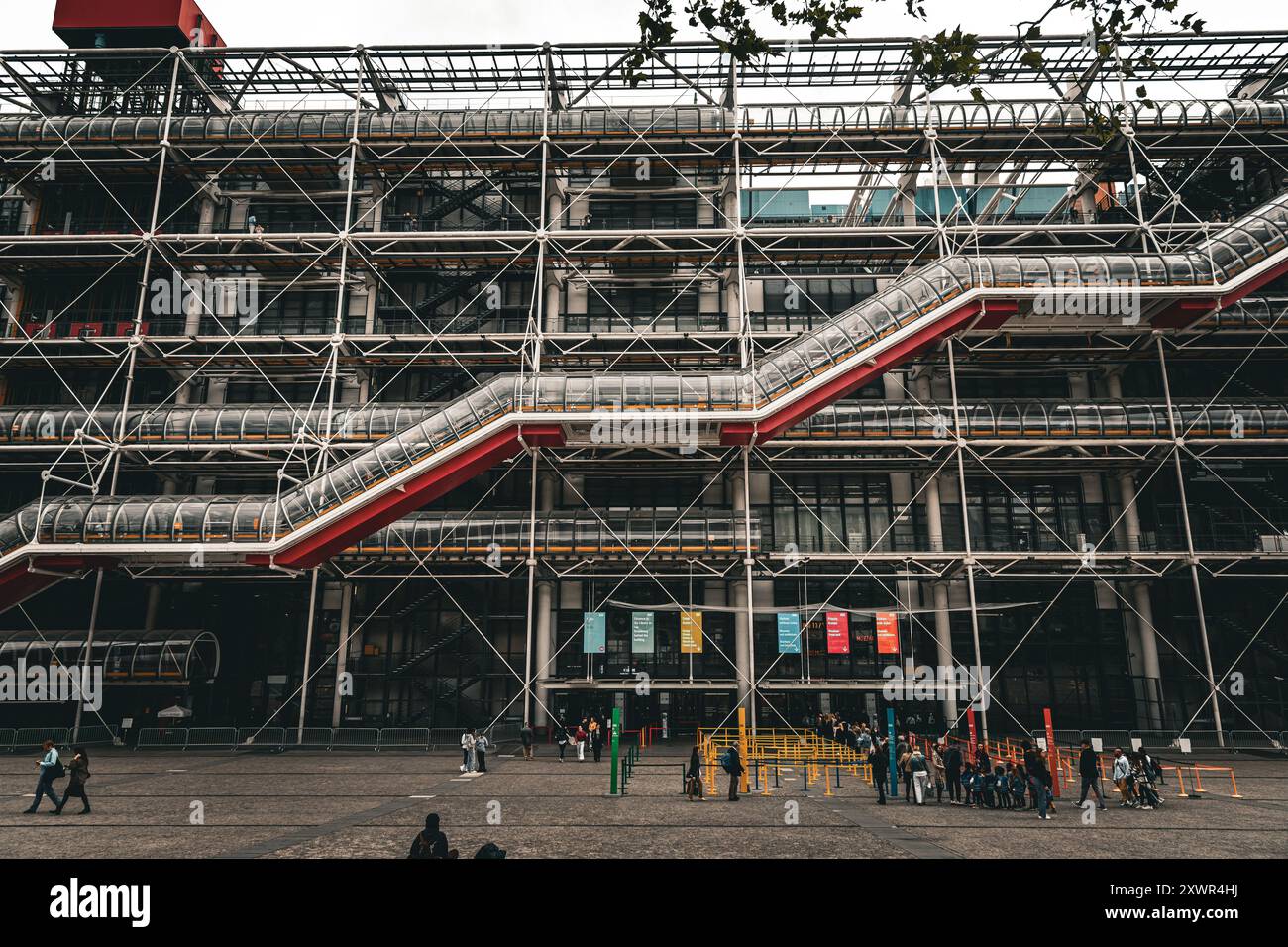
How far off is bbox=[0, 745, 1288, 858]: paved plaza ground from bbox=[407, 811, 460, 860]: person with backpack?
2.89 m

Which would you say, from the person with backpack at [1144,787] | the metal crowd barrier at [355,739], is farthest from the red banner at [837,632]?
the metal crowd barrier at [355,739]

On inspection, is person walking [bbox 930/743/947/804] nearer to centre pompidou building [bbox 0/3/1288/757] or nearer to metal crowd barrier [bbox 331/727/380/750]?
centre pompidou building [bbox 0/3/1288/757]

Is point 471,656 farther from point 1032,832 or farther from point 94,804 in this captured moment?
point 1032,832

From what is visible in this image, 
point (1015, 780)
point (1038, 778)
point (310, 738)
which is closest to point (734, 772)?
point (1015, 780)

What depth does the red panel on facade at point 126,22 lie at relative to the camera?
33250 millimetres

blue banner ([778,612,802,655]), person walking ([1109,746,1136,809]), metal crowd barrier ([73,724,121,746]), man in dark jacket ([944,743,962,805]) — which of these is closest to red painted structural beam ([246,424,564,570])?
metal crowd barrier ([73,724,121,746])

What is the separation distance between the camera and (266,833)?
12555mm

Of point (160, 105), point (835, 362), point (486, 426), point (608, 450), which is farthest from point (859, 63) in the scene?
point (160, 105)

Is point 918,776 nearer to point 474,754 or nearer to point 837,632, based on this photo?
point 837,632

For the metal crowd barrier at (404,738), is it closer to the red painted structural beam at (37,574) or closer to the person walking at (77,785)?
the red painted structural beam at (37,574)

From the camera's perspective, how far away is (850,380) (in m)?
24.5

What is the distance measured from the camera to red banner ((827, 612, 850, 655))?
23.8 meters

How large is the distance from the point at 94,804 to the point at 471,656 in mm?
14133

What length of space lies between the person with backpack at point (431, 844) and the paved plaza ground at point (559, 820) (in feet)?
9.48
